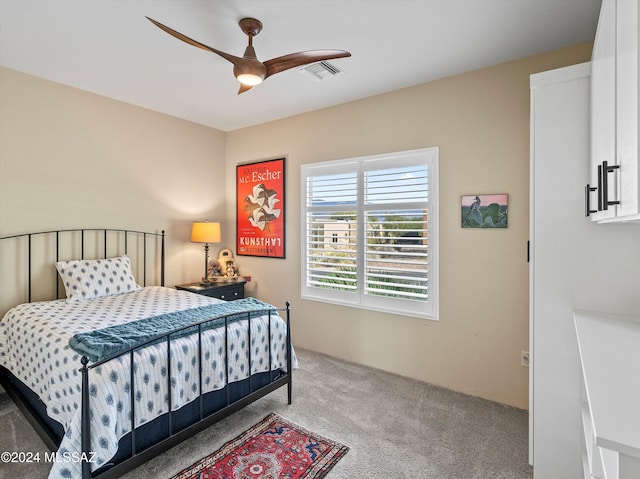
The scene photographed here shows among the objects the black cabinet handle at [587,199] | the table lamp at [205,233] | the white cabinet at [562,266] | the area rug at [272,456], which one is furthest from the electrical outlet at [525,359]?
the table lamp at [205,233]

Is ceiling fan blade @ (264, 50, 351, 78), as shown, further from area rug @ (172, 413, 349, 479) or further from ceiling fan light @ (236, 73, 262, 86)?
area rug @ (172, 413, 349, 479)

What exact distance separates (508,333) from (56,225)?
4.04m

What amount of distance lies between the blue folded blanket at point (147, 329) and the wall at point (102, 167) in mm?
1677

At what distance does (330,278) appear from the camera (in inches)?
145

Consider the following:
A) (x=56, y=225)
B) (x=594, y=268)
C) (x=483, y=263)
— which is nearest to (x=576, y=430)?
(x=594, y=268)

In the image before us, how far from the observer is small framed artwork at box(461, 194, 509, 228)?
2680mm

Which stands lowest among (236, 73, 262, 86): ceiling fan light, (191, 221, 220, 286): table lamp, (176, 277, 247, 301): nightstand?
(176, 277, 247, 301): nightstand

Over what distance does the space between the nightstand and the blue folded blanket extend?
1043 millimetres

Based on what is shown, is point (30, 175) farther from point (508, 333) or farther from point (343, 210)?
point (508, 333)

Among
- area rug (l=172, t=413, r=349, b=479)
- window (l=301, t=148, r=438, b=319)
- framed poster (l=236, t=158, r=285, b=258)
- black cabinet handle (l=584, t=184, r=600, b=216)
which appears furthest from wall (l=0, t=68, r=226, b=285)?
black cabinet handle (l=584, t=184, r=600, b=216)

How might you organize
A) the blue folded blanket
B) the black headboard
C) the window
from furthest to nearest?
1. the window
2. the black headboard
3. the blue folded blanket

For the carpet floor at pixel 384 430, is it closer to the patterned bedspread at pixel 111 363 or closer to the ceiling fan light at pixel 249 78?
the patterned bedspread at pixel 111 363

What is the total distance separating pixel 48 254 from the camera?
3137 mm

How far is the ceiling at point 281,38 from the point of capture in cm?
204
